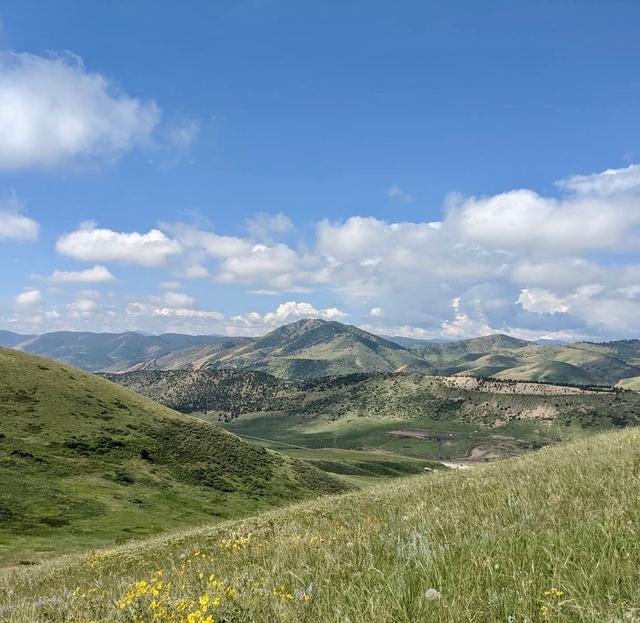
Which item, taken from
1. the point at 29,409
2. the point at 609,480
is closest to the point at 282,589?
the point at 609,480

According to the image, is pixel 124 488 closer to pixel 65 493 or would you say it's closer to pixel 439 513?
pixel 65 493

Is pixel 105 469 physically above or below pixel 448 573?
below

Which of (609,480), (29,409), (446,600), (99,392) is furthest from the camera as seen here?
(99,392)

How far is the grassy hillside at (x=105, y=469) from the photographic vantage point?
67562 millimetres

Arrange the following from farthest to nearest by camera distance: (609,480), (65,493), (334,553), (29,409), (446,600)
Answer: (29,409) → (65,493) → (609,480) → (334,553) → (446,600)

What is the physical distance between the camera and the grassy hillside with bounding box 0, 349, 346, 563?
222ft

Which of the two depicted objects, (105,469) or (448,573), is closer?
(448,573)

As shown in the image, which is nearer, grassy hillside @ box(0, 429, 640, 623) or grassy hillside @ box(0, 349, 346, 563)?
grassy hillside @ box(0, 429, 640, 623)

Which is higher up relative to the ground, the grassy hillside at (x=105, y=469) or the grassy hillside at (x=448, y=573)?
the grassy hillside at (x=448, y=573)

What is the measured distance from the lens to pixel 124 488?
86.3 m

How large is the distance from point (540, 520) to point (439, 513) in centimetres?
202

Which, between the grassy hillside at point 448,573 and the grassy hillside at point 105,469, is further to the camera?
the grassy hillside at point 105,469

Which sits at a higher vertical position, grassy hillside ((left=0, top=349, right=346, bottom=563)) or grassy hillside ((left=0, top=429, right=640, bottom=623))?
grassy hillside ((left=0, top=429, right=640, bottom=623))

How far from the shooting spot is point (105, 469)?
9119 centimetres
